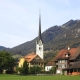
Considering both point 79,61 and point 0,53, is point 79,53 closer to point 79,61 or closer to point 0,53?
point 79,61

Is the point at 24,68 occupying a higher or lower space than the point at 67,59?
lower

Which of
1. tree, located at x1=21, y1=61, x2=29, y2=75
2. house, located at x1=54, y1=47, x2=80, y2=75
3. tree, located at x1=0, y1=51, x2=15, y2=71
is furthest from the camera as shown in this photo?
tree, located at x1=0, y1=51, x2=15, y2=71

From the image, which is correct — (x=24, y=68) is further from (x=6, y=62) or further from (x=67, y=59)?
(x=67, y=59)

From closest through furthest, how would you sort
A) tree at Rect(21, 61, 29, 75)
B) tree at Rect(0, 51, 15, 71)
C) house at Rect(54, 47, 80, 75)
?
tree at Rect(21, 61, 29, 75), house at Rect(54, 47, 80, 75), tree at Rect(0, 51, 15, 71)

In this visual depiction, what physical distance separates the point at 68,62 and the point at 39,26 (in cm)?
5523

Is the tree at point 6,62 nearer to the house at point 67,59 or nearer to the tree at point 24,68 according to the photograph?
the tree at point 24,68

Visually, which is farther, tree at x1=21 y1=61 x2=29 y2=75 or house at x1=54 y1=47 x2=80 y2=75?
house at x1=54 y1=47 x2=80 y2=75

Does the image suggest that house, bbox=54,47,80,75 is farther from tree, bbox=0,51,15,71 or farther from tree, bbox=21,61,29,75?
tree, bbox=0,51,15,71

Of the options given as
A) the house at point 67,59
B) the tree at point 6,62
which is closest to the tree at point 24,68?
the tree at point 6,62

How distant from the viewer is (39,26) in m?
154

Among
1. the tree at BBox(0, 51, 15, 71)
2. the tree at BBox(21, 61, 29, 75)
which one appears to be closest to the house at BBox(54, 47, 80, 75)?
the tree at BBox(21, 61, 29, 75)

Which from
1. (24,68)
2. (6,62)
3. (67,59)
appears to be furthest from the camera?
(67,59)

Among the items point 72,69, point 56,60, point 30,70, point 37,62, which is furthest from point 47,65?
point 72,69

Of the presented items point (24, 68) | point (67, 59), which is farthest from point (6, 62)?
point (67, 59)
